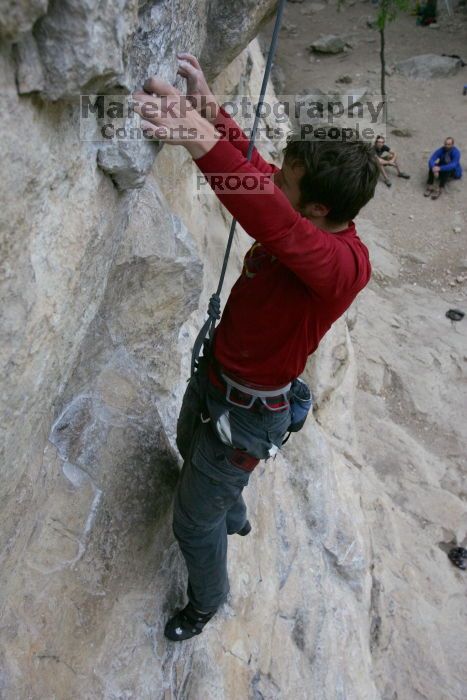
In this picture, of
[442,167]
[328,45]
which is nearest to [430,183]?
[442,167]

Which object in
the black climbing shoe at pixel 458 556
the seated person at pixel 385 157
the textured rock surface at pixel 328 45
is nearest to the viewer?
the black climbing shoe at pixel 458 556

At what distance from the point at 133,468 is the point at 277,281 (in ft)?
3.83

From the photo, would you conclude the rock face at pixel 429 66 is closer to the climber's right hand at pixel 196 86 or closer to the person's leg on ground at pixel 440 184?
the person's leg on ground at pixel 440 184

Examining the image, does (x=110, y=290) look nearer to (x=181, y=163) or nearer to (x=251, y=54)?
(x=181, y=163)

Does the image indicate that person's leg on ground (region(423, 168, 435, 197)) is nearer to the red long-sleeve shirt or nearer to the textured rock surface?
the textured rock surface

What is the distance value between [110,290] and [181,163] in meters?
1.70

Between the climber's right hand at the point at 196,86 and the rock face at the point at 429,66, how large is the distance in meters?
15.1

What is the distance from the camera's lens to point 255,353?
2.35 meters

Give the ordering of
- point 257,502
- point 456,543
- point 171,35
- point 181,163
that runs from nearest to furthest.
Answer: point 171,35, point 257,502, point 181,163, point 456,543

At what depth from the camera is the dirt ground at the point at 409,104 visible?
1079 centimetres

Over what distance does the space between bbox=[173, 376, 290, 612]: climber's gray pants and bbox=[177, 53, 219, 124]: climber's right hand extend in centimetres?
115

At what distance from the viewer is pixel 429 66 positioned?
1532 centimetres

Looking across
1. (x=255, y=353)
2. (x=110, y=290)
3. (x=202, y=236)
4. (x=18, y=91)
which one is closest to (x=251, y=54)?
(x=202, y=236)

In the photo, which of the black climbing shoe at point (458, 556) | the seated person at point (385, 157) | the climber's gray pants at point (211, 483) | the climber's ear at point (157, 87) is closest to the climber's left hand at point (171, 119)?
the climber's ear at point (157, 87)
